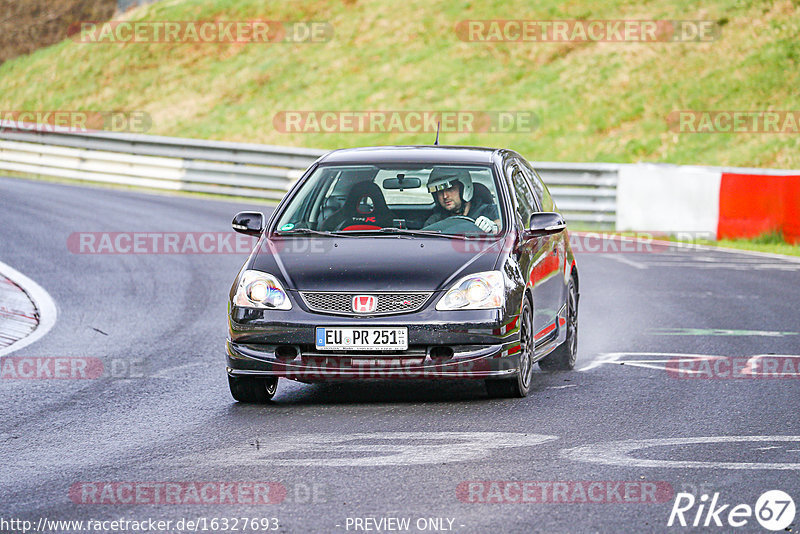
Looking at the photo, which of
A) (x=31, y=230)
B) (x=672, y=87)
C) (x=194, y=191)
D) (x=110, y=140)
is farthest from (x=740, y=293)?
(x=672, y=87)

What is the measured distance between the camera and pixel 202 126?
1676 inches

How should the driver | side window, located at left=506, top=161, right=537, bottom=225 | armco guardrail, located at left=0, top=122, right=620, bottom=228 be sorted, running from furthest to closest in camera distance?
armco guardrail, located at left=0, top=122, right=620, bottom=228 < side window, located at left=506, top=161, right=537, bottom=225 < the driver

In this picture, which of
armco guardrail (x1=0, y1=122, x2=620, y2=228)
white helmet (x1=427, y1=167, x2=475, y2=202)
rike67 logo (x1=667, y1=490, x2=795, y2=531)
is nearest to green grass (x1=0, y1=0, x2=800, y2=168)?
armco guardrail (x1=0, y1=122, x2=620, y2=228)

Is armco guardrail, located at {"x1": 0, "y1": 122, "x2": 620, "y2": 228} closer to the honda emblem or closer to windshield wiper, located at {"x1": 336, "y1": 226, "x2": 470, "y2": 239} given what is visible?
windshield wiper, located at {"x1": 336, "y1": 226, "x2": 470, "y2": 239}

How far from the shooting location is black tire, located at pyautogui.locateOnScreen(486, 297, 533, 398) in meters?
8.25

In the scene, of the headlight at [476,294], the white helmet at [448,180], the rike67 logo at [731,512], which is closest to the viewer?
the rike67 logo at [731,512]

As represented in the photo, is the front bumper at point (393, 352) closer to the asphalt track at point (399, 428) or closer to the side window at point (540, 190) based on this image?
the asphalt track at point (399, 428)

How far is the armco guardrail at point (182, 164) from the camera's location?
23.8m

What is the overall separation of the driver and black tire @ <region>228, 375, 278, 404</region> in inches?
62.8

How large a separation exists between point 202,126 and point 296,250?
3491 centimetres

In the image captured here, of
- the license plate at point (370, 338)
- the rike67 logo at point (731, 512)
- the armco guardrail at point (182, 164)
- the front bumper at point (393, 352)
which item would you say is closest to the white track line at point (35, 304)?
the front bumper at point (393, 352)

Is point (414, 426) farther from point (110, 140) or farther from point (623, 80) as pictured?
point (623, 80)

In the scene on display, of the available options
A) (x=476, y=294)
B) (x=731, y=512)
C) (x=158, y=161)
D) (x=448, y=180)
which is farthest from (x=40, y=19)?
(x=731, y=512)

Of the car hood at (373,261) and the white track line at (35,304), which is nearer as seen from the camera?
the car hood at (373,261)
